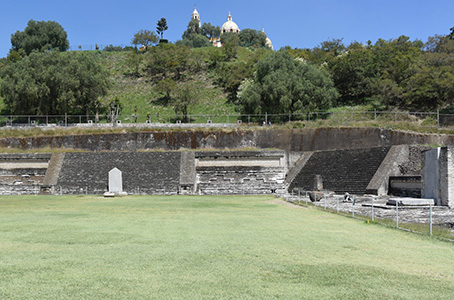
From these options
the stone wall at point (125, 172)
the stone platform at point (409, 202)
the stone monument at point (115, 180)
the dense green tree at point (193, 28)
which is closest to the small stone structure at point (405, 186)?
the stone platform at point (409, 202)

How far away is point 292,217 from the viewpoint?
1543 cm

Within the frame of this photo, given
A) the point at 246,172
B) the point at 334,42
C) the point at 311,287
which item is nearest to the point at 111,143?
the point at 246,172

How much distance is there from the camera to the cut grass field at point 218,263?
5.51 m

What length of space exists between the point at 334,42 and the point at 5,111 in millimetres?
48178

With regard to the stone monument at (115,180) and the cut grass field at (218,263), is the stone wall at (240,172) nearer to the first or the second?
the stone monument at (115,180)

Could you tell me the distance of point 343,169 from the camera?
29.8m

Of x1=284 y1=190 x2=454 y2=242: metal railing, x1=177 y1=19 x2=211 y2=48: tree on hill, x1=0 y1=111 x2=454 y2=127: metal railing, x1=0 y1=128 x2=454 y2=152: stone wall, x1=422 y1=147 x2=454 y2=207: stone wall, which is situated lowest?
x1=284 y1=190 x2=454 y2=242: metal railing

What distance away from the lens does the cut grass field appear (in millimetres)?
5512

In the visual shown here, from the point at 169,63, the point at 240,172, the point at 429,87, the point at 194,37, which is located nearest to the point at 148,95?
the point at 169,63

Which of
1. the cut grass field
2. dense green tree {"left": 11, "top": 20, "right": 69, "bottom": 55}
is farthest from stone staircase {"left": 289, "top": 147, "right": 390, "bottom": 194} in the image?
dense green tree {"left": 11, "top": 20, "right": 69, "bottom": 55}

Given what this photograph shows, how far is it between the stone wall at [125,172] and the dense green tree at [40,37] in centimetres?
5048

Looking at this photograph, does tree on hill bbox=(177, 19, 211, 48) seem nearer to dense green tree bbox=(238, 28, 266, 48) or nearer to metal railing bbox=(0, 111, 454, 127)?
dense green tree bbox=(238, 28, 266, 48)

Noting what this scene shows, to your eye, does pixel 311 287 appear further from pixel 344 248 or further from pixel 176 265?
pixel 344 248

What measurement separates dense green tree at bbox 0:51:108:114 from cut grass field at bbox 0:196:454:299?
37078 millimetres
